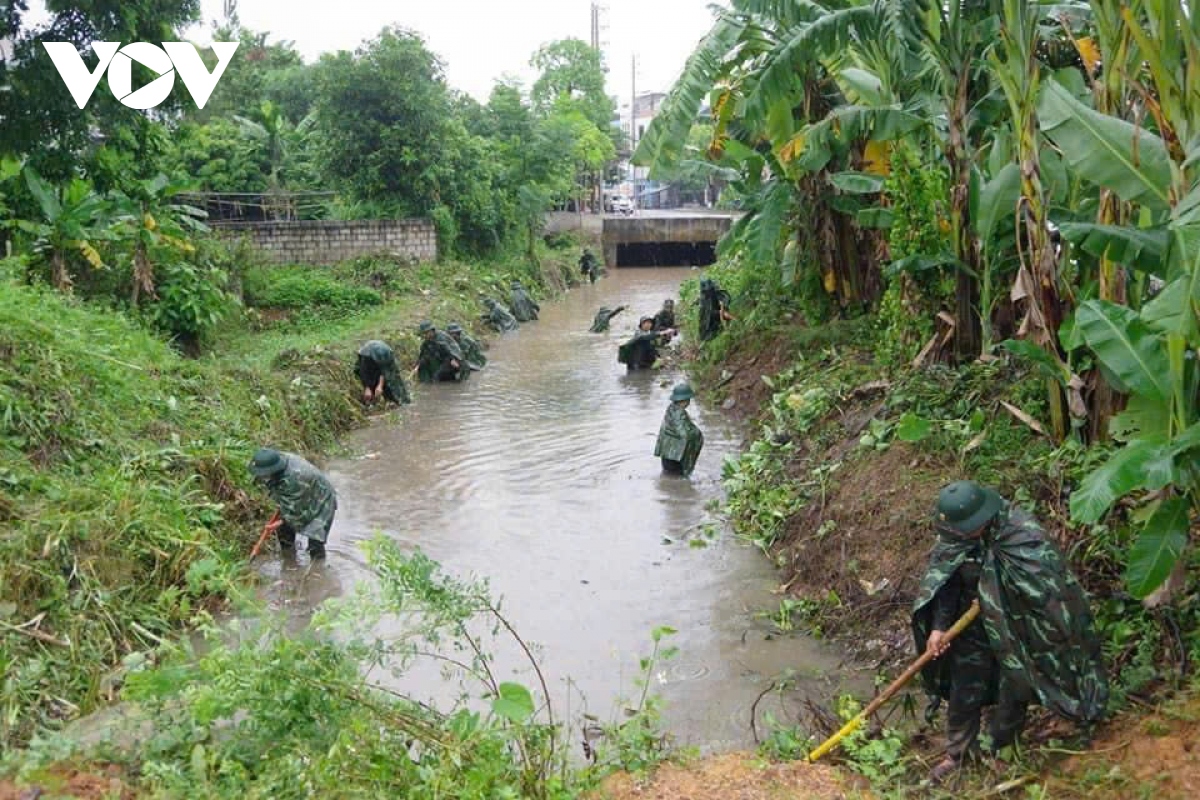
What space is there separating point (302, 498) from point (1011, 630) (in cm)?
535

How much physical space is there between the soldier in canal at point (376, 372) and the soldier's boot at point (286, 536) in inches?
217

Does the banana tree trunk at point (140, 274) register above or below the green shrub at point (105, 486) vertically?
above

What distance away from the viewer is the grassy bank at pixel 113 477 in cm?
620

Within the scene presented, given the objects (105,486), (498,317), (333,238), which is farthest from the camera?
(333,238)

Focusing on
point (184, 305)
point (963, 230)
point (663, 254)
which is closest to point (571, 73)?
point (663, 254)

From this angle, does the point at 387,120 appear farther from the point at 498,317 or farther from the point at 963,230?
the point at 963,230

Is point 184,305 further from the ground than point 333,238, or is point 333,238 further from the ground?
point 333,238

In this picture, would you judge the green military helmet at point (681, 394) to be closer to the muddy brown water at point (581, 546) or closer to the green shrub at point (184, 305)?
the muddy brown water at point (581, 546)

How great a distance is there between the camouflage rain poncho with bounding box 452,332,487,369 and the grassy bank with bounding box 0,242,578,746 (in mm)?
2926

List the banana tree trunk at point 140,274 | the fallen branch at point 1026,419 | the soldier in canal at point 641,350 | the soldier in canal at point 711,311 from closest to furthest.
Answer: the fallen branch at point 1026,419 → the banana tree trunk at point 140,274 → the soldier in canal at point 711,311 → the soldier in canal at point 641,350

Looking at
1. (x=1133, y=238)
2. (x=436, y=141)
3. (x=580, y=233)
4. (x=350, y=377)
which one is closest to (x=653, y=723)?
(x=1133, y=238)

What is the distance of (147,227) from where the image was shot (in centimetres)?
1403
